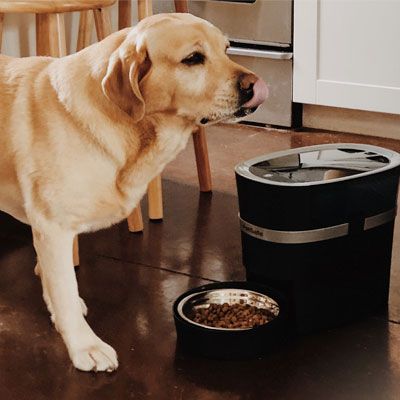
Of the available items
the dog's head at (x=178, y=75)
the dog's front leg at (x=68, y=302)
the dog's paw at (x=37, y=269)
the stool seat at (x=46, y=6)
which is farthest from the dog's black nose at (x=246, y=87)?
the dog's paw at (x=37, y=269)

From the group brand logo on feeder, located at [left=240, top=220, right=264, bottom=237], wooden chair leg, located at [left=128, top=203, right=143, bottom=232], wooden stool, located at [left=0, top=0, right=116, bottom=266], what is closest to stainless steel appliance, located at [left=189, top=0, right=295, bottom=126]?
wooden chair leg, located at [left=128, top=203, right=143, bottom=232]

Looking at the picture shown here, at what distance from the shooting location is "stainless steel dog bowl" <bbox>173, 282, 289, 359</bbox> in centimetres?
212

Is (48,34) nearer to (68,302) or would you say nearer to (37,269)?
(37,269)

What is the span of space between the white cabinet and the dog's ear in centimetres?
193

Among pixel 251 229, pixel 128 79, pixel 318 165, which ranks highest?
pixel 128 79

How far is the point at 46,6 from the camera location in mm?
2467

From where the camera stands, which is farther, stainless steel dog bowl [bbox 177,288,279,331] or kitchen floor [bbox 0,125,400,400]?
stainless steel dog bowl [bbox 177,288,279,331]

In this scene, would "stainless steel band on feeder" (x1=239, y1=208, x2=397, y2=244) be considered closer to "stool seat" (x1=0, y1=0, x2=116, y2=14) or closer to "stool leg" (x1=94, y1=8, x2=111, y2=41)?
"stool seat" (x1=0, y1=0, x2=116, y2=14)

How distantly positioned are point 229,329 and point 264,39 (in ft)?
7.03

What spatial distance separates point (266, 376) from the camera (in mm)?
2084

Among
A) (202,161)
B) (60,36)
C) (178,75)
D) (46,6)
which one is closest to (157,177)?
(202,161)

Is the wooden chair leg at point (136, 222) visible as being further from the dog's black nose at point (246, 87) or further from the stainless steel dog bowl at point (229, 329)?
the dog's black nose at point (246, 87)

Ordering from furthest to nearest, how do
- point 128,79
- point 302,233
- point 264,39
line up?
point 264,39 → point 302,233 → point 128,79

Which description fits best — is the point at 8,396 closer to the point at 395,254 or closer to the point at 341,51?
the point at 395,254
